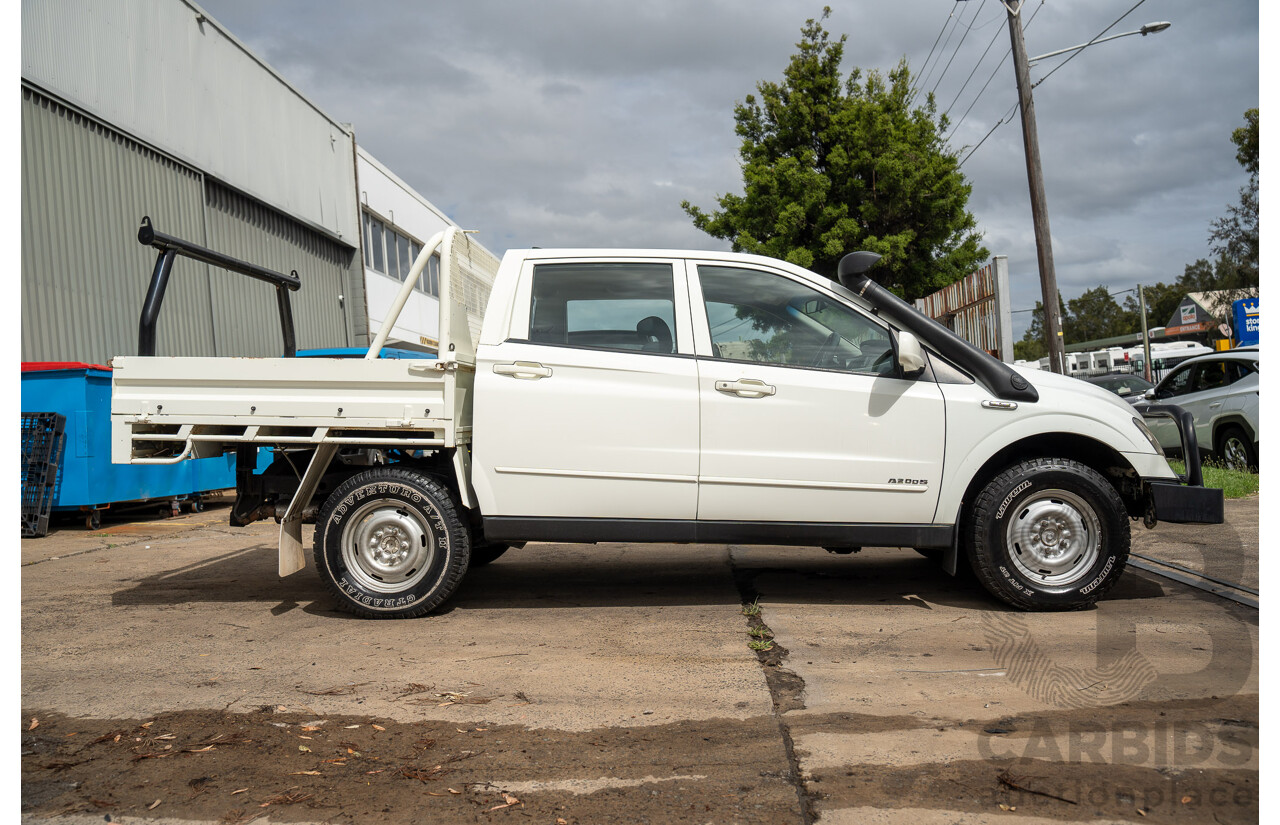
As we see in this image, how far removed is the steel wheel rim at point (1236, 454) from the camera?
10.9 m

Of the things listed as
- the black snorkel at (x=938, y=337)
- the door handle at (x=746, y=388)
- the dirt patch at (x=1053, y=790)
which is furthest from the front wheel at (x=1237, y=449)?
the dirt patch at (x=1053, y=790)

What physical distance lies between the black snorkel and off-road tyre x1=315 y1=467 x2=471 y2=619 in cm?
266

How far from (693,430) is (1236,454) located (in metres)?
9.43

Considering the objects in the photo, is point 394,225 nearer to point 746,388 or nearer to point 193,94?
point 193,94

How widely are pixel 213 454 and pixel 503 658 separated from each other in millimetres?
2381

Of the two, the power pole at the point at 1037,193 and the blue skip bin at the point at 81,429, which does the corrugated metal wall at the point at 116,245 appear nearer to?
the blue skip bin at the point at 81,429

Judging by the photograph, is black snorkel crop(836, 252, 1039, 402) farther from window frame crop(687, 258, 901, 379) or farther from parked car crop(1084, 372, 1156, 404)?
parked car crop(1084, 372, 1156, 404)

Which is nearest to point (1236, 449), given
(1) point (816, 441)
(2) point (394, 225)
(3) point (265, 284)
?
(1) point (816, 441)

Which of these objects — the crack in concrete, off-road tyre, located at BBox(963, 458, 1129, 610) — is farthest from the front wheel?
the crack in concrete

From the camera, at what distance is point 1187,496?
4809mm

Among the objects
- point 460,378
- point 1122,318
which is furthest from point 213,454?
point 1122,318

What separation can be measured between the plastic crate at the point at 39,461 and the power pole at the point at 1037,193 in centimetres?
1313

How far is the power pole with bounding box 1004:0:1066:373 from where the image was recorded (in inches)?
529

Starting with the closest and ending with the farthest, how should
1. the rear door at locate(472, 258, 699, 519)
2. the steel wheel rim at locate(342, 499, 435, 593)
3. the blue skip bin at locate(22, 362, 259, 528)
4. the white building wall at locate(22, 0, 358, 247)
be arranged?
the rear door at locate(472, 258, 699, 519) < the steel wheel rim at locate(342, 499, 435, 593) < the blue skip bin at locate(22, 362, 259, 528) < the white building wall at locate(22, 0, 358, 247)
